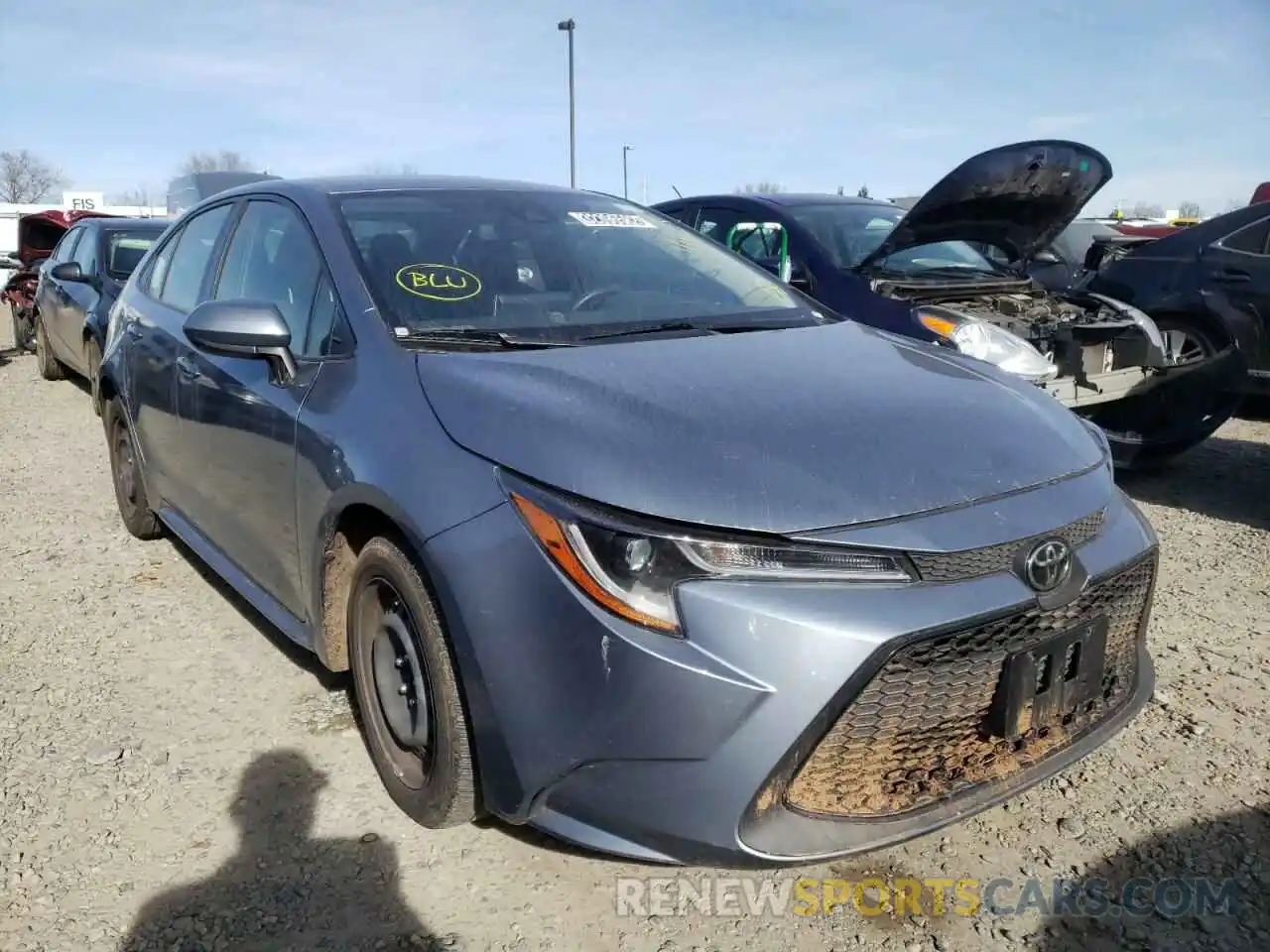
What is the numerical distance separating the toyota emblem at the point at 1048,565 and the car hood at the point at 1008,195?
3.54m

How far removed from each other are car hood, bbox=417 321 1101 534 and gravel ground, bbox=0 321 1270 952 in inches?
36.5

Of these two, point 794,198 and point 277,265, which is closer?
point 277,265

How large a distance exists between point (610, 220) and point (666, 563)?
1914 millimetres

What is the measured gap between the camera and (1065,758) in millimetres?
2135

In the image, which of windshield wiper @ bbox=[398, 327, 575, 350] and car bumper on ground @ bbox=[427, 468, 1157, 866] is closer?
car bumper on ground @ bbox=[427, 468, 1157, 866]

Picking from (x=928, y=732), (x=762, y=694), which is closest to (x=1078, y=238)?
(x=928, y=732)

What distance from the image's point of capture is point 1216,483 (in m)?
5.69

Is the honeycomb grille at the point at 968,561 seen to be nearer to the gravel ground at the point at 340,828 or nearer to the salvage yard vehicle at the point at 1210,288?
the gravel ground at the point at 340,828

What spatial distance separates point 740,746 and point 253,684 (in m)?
2.04

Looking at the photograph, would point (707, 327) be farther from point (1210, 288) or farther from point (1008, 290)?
point (1210, 288)

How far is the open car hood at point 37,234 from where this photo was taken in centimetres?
1237

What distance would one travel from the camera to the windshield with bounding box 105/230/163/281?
7.60m

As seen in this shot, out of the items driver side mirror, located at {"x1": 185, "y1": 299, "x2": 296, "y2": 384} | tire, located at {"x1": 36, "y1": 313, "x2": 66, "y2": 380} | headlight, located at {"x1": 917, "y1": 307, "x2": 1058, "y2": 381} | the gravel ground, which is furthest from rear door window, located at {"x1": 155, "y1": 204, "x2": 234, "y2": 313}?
tire, located at {"x1": 36, "y1": 313, "x2": 66, "y2": 380}

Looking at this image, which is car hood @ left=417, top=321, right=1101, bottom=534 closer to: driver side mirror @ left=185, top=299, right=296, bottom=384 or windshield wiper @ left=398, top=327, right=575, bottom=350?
windshield wiper @ left=398, top=327, right=575, bottom=350
